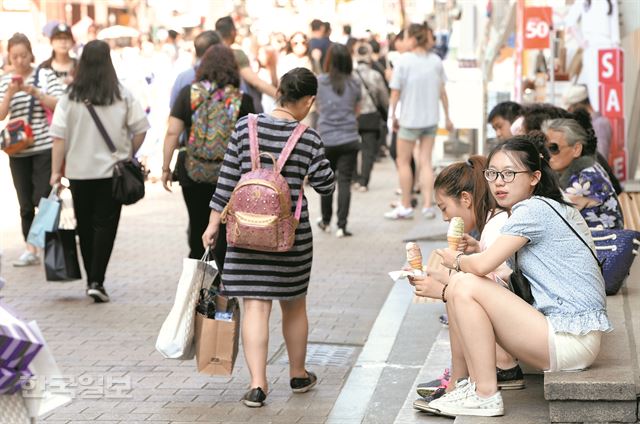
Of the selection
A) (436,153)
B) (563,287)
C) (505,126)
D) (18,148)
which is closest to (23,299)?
(18,148)

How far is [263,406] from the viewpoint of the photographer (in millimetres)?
6617

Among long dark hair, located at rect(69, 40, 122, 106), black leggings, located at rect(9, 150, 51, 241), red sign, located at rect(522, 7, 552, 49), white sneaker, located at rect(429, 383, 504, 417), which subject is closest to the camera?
white sneaker, located at rect(429, 383, 504, 417)

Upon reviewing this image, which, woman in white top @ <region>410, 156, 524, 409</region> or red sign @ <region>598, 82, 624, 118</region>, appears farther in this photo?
red sign @ <region>598, 82, 624, 118</region>

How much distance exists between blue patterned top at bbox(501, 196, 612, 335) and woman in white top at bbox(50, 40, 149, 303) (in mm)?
4324

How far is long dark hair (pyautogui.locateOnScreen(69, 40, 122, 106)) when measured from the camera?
8.95m

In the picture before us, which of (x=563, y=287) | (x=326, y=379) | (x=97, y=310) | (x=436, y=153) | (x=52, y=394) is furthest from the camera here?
(x=436, y=153)

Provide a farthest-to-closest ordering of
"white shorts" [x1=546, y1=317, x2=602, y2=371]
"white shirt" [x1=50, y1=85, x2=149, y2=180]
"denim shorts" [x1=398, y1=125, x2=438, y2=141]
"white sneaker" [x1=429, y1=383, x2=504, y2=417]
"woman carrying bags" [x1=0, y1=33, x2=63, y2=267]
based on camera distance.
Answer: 1. "denim shorts" [x1=398, y1=125, x2=438, y2=141]
2. "woman carrying bags" [x1=0, y1=33, x2=63, y2=267]
3. "white shirt" [x1=50, y1=85, x2=149, y2=180]
4. "white sneaker" [x1=429, y1=383, x2=504, y2=417]
5. "white shorts" [x1=546, y1=317, x2=602, y2=371]

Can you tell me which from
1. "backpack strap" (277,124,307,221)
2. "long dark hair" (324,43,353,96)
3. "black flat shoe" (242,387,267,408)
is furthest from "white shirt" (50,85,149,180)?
"long dark hair" (324,43,353,96)

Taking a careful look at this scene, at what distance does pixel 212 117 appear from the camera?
841 centimetres

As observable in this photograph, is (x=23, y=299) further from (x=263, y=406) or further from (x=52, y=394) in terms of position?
(x=52, y=394)

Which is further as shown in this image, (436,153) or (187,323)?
(436,153)

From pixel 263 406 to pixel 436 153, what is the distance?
11.7 metres

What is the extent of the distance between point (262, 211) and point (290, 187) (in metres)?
0.28

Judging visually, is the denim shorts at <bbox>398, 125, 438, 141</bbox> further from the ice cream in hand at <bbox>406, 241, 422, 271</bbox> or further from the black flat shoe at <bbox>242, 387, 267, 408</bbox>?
the ice cream in hand at <bbox>406, 241, 422, 271</bbox>
